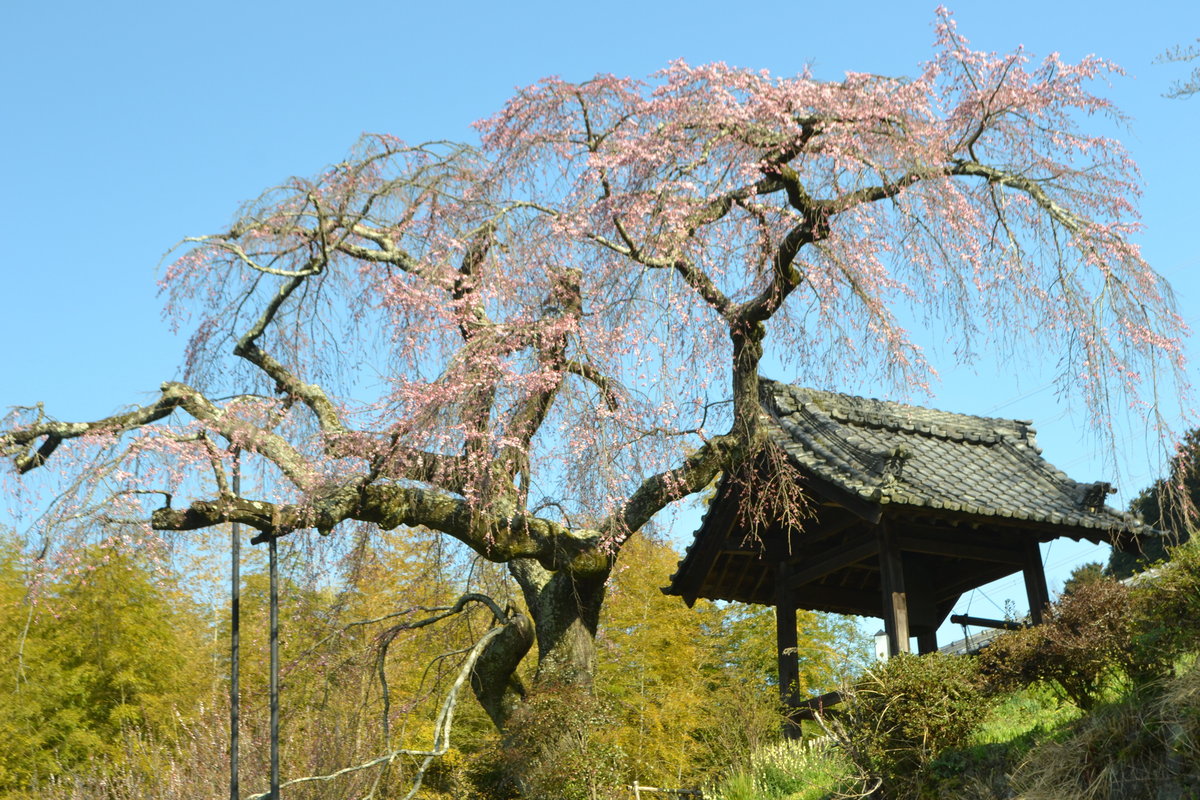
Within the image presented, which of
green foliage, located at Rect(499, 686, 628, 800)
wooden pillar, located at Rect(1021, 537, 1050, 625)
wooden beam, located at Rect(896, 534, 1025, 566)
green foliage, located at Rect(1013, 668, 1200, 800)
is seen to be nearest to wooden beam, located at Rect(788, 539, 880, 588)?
wooden beam, located at Rect(896, 534, 1025, 566)

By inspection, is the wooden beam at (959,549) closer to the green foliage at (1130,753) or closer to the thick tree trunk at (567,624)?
the thick tree trunk at (567,624)

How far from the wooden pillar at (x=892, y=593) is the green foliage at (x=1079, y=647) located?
174 cm

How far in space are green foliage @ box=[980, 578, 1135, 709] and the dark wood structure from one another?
175 centimetres

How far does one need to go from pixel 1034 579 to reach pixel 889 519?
5.72 ft

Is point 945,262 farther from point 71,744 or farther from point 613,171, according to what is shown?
point 71,744

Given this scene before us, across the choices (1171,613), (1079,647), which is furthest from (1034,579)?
(1171,613)

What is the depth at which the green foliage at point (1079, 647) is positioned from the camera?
25.6 ft

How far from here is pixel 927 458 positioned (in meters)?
11.5

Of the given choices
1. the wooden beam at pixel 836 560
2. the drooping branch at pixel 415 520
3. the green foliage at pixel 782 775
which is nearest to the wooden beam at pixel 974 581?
the wooden beam at pixel 836 560

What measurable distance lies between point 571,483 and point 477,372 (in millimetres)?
1266

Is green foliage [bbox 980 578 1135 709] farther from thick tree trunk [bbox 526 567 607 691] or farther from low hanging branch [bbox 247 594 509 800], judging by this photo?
low hanging branch [bbox 247 594 509 800]

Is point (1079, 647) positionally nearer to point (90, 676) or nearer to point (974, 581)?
point (974, 581)

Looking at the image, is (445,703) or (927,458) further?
(927,458)

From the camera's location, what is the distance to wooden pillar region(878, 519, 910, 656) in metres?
10.3
